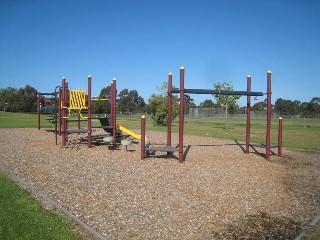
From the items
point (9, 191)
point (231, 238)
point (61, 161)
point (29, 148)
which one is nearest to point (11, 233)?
point (9, 191)

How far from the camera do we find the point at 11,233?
418cm

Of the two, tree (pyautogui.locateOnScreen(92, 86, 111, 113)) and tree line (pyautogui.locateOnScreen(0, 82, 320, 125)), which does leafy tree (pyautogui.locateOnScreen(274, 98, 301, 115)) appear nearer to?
tree line (pyautogui.locateOnScreen(0, 82, 320, 125))

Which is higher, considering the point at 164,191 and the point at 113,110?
the point at 113,110

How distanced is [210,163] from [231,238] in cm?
535

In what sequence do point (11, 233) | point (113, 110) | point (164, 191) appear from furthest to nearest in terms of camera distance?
point (113, 110)
point (164, 191)
point (11, 233)

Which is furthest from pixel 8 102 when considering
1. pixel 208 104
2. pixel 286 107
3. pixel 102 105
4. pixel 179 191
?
pixel 286 107

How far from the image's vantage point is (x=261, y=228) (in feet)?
15.9

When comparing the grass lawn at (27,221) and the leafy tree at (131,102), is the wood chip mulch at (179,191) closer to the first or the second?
the grass lawn at (27,221)

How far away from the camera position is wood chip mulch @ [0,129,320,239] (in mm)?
4801

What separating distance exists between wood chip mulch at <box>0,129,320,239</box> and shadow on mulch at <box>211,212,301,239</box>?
0.05ft

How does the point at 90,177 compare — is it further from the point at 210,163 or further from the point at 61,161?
the point at 210,163

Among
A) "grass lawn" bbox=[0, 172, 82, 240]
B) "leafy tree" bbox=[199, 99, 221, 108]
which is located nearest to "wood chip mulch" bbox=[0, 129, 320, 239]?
"grass lawn" bbox=[0, 172, 82, 240]

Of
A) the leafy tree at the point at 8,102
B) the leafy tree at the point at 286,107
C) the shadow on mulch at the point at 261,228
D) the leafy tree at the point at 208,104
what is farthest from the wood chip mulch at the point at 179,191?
the leafy tree at the point at 208,104

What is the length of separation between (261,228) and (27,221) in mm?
3629
